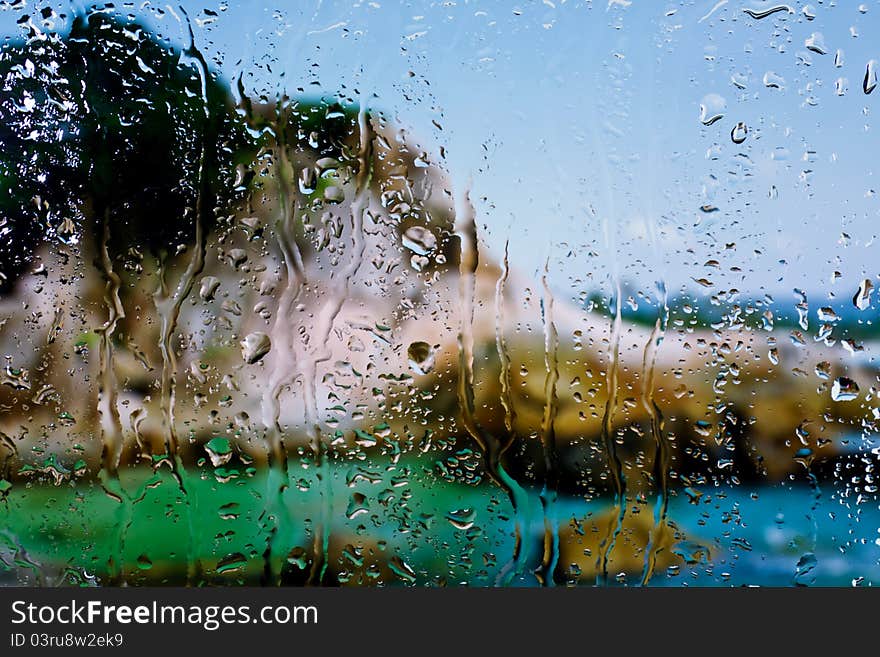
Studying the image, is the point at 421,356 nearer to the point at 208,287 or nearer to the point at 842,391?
the point at 208,287

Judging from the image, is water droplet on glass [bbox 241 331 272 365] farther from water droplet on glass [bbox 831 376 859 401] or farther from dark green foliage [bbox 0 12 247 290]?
water droplet on glass [bbox 831 376 859 401]

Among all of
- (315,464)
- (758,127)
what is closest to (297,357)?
(315,464)

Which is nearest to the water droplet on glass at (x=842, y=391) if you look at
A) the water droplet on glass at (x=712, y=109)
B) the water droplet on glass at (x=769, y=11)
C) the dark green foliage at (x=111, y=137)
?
the water droplet on glass at (x=712, y=109)

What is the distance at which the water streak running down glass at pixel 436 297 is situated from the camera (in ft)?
3.51

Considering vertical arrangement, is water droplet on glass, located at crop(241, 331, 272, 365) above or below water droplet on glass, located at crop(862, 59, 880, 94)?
below

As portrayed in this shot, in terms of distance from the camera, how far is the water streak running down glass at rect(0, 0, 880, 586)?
3.51ft

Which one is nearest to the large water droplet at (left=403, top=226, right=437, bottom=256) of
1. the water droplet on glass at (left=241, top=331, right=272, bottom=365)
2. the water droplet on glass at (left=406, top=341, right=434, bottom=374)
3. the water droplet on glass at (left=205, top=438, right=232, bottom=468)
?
the water droplet on glass at (left=406, top=341, right=434, bottom=374)

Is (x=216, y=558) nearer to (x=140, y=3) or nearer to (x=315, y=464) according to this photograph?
(x=315, y=464)

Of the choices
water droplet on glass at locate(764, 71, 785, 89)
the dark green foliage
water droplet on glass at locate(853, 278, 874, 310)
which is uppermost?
water droplet on glass at locate(764, 71, 785, 89)

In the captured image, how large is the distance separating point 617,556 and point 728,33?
2.42 feet

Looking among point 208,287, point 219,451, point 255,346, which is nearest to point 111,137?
point 208,287

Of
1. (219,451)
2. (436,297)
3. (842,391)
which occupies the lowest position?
(219,451)

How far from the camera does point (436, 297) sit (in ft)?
3.56

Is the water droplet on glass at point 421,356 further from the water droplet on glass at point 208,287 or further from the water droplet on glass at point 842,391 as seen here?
the water droplet on glass at point 842,391
